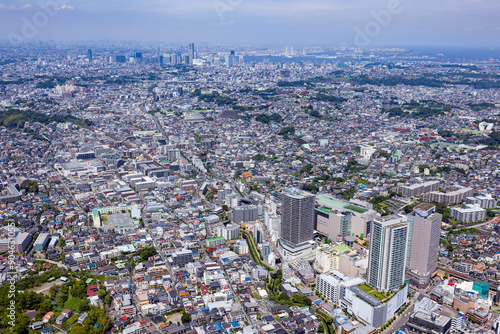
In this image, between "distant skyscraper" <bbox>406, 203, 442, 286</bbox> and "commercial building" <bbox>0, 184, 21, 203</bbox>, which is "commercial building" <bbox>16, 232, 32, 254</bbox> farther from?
"distant skyscraper" <bbox>406, 203, 442, 286</bbox>

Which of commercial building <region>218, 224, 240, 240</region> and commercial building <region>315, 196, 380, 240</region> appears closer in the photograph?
commercial building <region>315, 196, 380, 240</region>

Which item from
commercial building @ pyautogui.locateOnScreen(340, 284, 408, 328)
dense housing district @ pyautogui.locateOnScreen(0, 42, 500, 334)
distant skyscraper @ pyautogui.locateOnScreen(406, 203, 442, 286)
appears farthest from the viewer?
distant skyscraper @ pyautogui.locateOnScreen(406, 203, 442, 286)

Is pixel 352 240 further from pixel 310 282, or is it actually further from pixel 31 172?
pixel 31 172

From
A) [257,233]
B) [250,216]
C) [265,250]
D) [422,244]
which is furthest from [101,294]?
[422,244]

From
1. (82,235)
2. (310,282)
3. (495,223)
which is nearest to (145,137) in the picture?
(82,235)

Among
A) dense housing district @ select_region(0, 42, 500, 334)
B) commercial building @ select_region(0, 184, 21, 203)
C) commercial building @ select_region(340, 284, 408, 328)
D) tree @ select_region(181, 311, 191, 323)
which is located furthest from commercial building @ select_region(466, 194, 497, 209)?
commercial building @ select_region(0, 184, 21, 203)

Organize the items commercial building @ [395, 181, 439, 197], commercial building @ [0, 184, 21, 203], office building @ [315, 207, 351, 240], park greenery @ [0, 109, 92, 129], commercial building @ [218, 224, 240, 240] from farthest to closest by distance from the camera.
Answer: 1. park greenery @ [0, 109, 92, 129]
2. commercial building @ [395, 181, 439, 197]
3. commercial building @ [0, 184, 21, 203]
4. commercial building @ [218, 224, 240, 240]
5. office building @ [315, 207, 351, 240]

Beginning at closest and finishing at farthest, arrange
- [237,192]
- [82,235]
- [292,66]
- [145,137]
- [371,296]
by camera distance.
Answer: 1. [371,296]
2. [82,235]
3. [237,192]
4. [145,137]
5. [292,66]

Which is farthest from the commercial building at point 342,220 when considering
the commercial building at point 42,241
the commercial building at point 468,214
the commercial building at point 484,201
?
the commercial building at point 42,241
